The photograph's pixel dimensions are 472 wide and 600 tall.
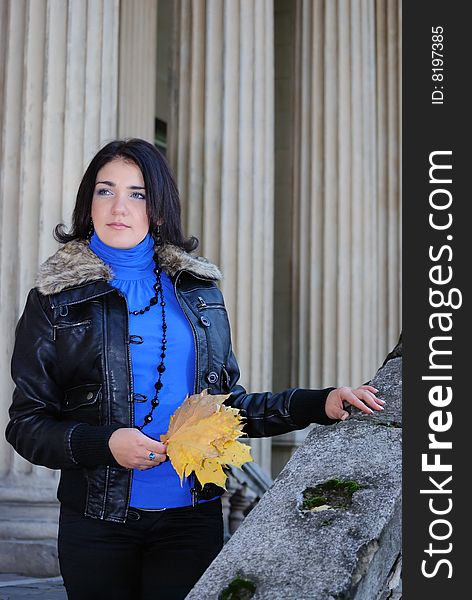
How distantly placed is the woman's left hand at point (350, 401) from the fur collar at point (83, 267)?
53 centimetres

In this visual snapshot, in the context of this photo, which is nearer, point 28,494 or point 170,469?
point 170,469

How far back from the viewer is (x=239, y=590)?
8.96 feet

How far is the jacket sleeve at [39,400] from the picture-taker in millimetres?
2910

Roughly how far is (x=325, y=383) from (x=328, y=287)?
Result: 0.97 m

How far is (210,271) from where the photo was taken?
131 inches

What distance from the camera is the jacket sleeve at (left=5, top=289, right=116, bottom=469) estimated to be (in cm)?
291

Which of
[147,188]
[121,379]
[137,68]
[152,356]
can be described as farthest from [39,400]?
[137,68]

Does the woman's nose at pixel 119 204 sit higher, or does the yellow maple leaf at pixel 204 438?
the woman's nose at pixel 119 204

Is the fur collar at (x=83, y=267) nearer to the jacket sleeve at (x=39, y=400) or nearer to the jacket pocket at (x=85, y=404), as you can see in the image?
the jacket sleeve at (x=39, y=400)

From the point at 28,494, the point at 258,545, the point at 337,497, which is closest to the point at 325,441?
the point at 337,497

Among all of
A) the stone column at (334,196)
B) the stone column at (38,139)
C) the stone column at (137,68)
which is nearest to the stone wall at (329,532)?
the stone column at (38,139)

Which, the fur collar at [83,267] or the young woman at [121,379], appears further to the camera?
the fur collar at [83,267]

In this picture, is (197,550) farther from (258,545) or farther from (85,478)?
(85,478)

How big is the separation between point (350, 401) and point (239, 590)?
874 millimetres
